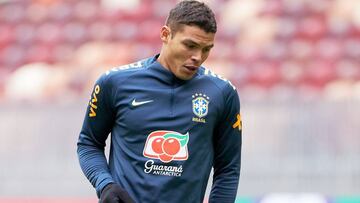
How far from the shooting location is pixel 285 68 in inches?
431

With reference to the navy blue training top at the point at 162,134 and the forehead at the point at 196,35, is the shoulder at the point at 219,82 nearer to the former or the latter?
the navy blue training top at the point at 162,134

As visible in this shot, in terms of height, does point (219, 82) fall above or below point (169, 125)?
above

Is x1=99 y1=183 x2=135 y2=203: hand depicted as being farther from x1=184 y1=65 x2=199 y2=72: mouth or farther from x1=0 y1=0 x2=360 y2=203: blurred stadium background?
x1=0 y1=0 x2=360 y2=203: blurred stadium background

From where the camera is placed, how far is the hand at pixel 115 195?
3.58m

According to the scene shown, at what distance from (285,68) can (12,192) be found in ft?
13.6

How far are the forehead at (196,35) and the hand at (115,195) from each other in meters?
0.65

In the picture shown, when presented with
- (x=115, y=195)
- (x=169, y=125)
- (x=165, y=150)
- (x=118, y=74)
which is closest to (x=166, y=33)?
(x=118, y=74)

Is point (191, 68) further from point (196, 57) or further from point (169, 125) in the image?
point (169, 125)

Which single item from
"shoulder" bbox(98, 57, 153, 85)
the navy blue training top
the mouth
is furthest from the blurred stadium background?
the mouth

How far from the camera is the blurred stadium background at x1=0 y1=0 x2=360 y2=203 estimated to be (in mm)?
8016

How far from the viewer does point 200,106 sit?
3736mm

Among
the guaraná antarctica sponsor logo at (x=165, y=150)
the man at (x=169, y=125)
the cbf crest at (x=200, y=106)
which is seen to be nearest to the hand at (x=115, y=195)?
the man at (x=169, y=125)

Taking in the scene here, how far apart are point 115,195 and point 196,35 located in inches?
27.8

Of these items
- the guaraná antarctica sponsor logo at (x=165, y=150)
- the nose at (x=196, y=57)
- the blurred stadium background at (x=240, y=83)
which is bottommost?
the guaraná antarctica sponsor logo at (x=165, y=150)
